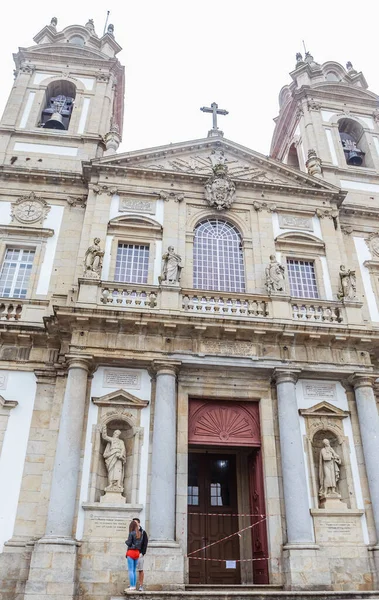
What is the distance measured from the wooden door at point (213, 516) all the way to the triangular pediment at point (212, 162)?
8.71 meters

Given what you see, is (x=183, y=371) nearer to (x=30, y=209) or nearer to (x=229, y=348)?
(x=229, y=348)

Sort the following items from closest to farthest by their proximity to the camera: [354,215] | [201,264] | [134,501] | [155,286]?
[134,501] < [155,286] < [201,264] < [354,215]

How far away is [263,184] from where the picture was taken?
16.0 meters

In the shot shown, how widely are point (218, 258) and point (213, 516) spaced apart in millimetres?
7110

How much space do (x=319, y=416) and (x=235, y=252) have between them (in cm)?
551

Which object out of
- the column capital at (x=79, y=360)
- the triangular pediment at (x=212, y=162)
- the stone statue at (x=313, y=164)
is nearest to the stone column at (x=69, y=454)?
the column capital at (x=79, y=360)

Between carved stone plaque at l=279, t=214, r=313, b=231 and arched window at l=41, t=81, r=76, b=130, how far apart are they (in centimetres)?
897

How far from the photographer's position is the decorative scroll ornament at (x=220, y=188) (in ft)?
50.3

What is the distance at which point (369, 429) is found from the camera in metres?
11.7

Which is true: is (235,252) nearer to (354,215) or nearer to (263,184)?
(263,184)

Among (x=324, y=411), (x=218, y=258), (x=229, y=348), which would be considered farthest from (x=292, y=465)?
(x=218, y=258)

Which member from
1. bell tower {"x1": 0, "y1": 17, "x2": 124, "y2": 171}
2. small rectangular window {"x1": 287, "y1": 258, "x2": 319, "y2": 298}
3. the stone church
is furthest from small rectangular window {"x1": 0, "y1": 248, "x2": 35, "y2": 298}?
small rectangular window {"x1": 287, "y1": 258, "x2": 319, "y2": 298}

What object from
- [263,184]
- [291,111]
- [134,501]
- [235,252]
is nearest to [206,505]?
[134,501]

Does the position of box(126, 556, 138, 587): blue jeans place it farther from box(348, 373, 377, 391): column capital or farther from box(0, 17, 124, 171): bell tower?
box(0, 17, 124, 171): bell tower
